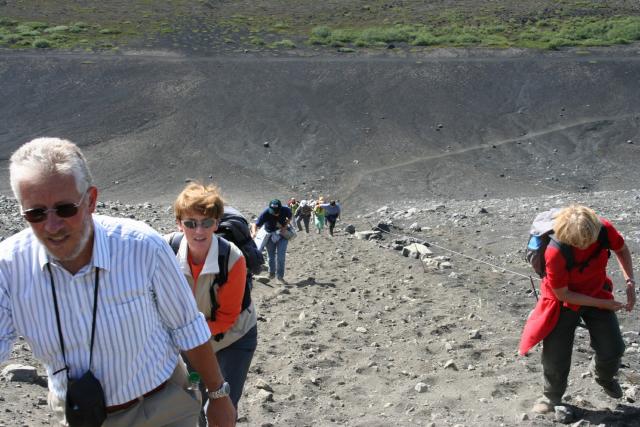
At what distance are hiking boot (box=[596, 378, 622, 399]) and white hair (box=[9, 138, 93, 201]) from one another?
12.8 feet

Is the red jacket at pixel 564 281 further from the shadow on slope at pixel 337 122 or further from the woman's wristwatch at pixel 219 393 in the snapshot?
the shadow on slope at pixel 337 122

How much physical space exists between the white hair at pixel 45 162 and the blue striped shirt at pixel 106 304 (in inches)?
9.1

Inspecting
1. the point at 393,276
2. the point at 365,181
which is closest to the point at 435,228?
the point at 393,276

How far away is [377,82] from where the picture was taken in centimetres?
4362

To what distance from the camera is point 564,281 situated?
514 centimetres

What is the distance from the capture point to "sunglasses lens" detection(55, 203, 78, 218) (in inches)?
106

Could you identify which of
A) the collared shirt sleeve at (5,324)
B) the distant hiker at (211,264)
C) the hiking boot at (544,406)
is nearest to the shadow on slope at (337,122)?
the hiking boot at (544,406)

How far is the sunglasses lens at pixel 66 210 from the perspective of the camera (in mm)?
2691

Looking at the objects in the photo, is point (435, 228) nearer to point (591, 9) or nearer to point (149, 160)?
point (149, 160)

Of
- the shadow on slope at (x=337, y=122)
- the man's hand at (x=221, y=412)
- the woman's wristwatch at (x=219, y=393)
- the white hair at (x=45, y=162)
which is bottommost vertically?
the shadow on slope at (x=337, y=122)

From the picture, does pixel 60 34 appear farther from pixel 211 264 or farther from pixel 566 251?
pixel 211 264

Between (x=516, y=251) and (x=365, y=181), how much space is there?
810 inches

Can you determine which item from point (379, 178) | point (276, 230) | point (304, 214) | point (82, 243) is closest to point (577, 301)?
point (82, 243)

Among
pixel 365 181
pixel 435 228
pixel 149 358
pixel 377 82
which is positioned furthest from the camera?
pixel 377 82
